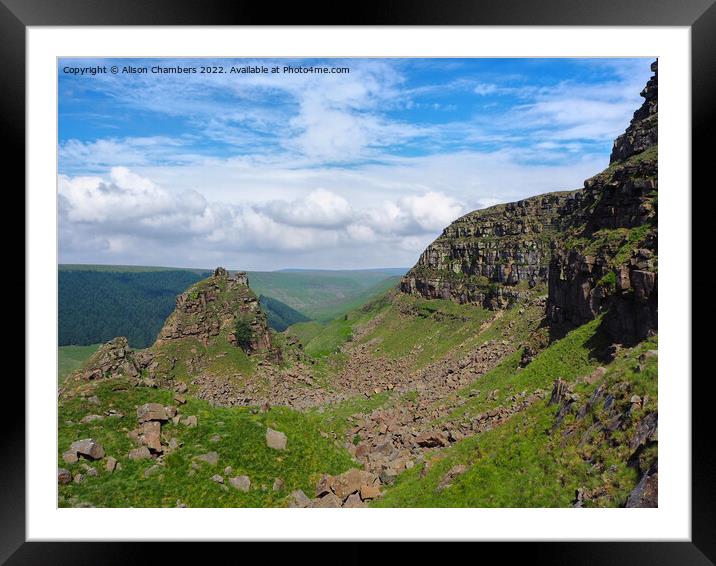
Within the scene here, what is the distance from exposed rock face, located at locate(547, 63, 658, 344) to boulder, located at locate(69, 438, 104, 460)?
25.8 metres

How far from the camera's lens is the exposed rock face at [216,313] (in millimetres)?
55125

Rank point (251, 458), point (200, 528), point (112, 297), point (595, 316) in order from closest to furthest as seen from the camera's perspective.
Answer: point (200, 528) < point (251, 458) < point (595, 316) < point (112, 297)

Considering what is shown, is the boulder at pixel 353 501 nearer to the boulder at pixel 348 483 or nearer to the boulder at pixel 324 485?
the boulder at pixel 348 483

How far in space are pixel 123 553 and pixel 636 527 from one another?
14633mm

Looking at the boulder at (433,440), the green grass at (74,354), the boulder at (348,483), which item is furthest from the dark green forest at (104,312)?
the boulder at (348,483)

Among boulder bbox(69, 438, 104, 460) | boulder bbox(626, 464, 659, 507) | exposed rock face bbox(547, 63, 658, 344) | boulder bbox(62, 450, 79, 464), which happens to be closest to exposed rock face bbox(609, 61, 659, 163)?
exposed rock face bbox(547, 63, 658, 344)

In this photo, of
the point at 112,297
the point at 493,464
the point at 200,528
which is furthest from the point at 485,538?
the point at 112,297

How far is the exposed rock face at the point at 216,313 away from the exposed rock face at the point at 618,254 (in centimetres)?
3838

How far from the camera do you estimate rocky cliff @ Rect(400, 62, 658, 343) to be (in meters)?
25.0

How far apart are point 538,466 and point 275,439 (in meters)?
11.1

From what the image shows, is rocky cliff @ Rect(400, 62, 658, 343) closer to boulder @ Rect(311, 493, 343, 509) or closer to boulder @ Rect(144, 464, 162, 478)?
boulder @ Rect(311, 493, 343, 509)
